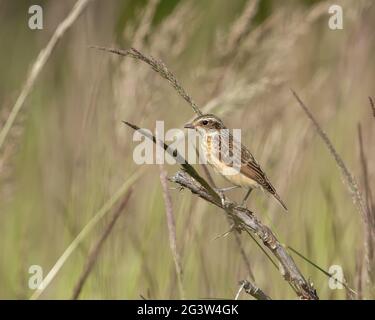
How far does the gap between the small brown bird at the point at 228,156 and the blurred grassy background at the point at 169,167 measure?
0.10m

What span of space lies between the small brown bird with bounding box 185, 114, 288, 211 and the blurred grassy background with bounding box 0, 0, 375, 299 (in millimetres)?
104

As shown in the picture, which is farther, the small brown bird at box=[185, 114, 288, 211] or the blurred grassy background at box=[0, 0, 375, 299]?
the blurred grassy background at box=[0, 0, 375, 299]

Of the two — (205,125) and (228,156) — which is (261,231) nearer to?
(228,156)

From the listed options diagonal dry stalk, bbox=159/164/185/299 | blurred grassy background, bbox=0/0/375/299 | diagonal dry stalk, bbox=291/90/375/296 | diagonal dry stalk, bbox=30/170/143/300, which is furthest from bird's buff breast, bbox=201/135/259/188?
diagonal dry stalk, bbox=291/90/375/296

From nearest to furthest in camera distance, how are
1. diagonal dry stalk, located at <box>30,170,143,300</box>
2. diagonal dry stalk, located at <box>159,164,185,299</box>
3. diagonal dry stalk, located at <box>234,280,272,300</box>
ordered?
diagonal dry stalk, located at <box>234,280,272,300</box>, diagonal dry stalk, located at <box>159,164,185,299</box>, diagonal dry stalk, located at <box>30,170,143,300</box>

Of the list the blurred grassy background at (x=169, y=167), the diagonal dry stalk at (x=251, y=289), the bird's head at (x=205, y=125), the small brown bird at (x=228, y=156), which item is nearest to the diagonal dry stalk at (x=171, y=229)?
the diagonal dry stalk at (x=251, y=289)

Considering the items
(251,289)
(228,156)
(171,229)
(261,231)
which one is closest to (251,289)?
(251,289)

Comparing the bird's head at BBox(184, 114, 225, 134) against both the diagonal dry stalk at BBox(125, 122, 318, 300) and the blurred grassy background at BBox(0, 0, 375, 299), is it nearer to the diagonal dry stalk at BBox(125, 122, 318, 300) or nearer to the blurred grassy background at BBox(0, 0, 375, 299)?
the blurred grassy background at BBox(0, 0, 375, 299)

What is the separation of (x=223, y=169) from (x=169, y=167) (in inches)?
59.1

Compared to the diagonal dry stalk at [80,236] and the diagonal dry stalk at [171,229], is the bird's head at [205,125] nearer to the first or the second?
the diagonal dry stalk at [80,236]

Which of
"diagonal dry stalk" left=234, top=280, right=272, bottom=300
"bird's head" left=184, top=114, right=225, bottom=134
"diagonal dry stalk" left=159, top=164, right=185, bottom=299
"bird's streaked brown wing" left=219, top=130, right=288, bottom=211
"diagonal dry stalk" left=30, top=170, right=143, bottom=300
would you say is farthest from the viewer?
"bird's head" left=184, top=114, right=225, bottom=134

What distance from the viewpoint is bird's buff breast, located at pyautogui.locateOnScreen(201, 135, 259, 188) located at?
271 centimetres

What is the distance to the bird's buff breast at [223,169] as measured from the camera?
8.87 feet

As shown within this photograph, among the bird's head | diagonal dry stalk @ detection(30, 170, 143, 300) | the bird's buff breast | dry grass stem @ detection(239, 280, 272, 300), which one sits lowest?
dry grass stem @ detection(239, 280, 272, 300)
